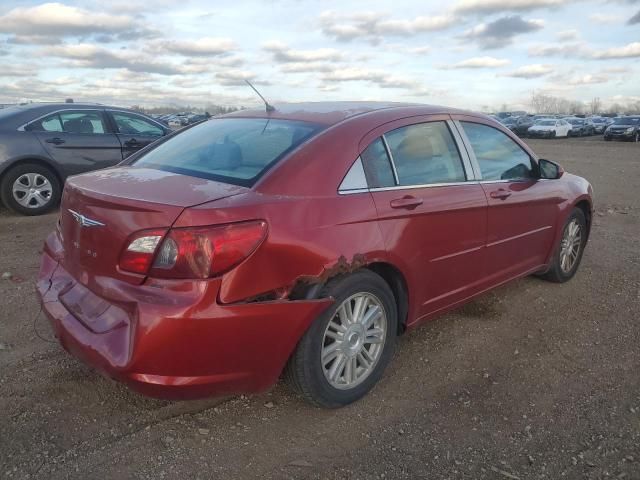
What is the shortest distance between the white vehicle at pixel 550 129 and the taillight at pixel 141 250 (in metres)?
40.4

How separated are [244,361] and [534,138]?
1601 inches

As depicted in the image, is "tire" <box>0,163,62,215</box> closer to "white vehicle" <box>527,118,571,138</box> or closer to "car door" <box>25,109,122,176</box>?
"car door" <box>25,109,122,176</box>

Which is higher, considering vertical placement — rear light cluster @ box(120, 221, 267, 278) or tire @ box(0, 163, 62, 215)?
rear light cluster @ box(120, 221, 267, 278)

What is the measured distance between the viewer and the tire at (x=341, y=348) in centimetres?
278

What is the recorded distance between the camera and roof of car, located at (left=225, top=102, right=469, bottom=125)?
331 centimetres

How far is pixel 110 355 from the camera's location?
2471 millimetres

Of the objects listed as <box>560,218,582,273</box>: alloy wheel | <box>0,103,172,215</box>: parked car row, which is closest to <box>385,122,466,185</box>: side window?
<box>560,218,582,273</box>: alloy wheel

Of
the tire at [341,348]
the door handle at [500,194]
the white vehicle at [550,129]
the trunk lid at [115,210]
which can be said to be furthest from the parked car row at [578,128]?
the trunk lid at [115,210]

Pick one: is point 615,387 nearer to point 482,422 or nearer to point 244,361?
point 482,422

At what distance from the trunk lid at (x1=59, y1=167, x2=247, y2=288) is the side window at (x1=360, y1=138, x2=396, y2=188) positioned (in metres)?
0.76

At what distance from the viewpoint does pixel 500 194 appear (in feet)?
12.9

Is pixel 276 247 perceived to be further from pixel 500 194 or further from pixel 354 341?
pixel 500 194

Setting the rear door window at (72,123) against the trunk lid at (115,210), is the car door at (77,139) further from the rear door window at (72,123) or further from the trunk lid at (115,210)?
the trunk lid at (115,210)

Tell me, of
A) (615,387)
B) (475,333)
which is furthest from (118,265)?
(615,387)
